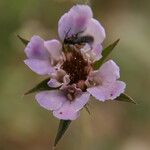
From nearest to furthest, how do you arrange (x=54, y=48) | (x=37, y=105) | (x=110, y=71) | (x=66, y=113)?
(x=66, y=113), (x=110, y=71), (x=54, y=48), (x=37, y=105)

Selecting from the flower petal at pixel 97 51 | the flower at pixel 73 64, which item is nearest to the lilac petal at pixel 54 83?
the flower at pixel 73 64

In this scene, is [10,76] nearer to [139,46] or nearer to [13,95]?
[13,95]

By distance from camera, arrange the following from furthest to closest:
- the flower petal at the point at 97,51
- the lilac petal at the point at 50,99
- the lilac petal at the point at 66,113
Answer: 1. the flower petal at the point at 97,51
2. the lilac petal at the point at 50,99
3. the lilac petal at the point at 66,113

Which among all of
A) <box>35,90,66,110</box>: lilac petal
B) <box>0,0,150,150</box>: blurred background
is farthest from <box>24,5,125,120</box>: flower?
<box>0,0,150,150</box>: blurred background

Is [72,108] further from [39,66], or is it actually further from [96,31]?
[96,31]

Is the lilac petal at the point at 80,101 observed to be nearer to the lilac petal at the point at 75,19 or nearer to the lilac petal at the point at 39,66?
the lilac petal at the point at 39,66

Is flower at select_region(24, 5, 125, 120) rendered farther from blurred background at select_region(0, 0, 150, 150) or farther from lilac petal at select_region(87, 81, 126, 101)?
blurred background at select_region(0, 0, 150, 150)

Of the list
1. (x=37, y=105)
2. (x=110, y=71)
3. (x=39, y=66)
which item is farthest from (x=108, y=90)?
(x=37, y=105)
